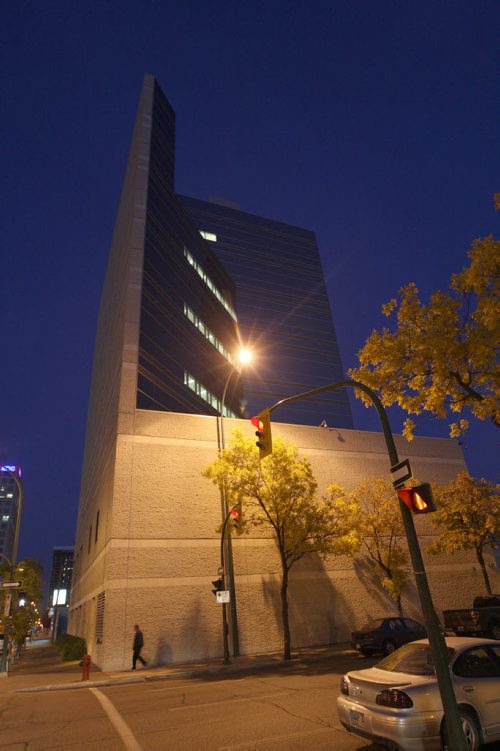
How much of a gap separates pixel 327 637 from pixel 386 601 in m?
4.27

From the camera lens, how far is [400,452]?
29.8 metres

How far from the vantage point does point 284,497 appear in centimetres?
1973

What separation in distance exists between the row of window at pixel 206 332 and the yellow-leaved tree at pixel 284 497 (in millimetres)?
20380

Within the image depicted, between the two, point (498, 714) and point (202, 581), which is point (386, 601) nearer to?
point (202, 581)

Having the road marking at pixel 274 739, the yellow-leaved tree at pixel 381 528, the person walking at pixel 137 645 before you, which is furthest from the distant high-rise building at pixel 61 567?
the road marking at pixel 274 739

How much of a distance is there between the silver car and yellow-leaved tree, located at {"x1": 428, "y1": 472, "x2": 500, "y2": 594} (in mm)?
19594

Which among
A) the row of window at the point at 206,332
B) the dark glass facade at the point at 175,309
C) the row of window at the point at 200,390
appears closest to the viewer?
the dark glass facade at the point at 175,309

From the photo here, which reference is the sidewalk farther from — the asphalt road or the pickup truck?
the pickup truck

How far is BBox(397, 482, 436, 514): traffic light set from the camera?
635 centimetres

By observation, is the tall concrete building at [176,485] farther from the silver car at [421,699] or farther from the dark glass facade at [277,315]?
the dark glass facade at [277,315]

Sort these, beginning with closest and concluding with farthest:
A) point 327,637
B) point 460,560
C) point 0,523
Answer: point 327,637, point 460,560, point 0,523

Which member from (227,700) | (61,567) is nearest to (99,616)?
(227,700)

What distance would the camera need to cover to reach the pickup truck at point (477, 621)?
1773cm

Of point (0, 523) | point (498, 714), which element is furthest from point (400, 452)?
point (0, 523)
